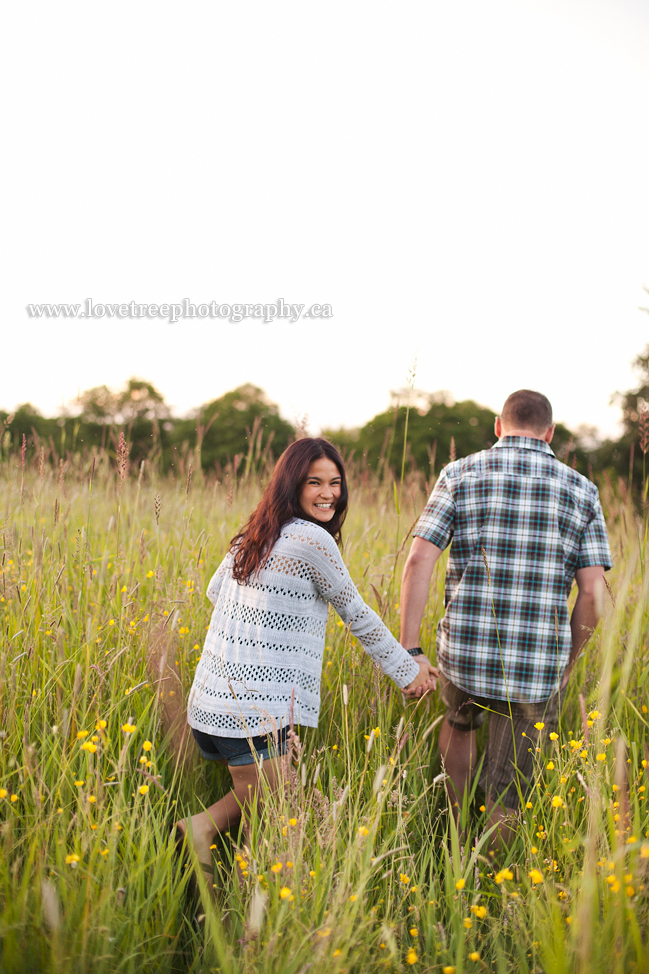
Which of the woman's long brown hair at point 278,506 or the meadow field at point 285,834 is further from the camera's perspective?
the woman's long brown hair at point 278,506

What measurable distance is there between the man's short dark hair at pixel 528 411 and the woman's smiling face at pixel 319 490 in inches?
36.5

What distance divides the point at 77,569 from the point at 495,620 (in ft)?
6.96

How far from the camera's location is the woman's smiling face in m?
2.27

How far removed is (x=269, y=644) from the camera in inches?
80.5

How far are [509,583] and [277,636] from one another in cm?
110

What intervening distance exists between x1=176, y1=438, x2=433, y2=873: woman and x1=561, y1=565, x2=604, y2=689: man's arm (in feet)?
2.95

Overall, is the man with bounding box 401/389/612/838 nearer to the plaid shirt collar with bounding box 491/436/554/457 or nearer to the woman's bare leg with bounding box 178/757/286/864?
the plaid shirt collar with bounding box 491/436/554/457

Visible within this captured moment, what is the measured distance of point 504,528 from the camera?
255 centimetres

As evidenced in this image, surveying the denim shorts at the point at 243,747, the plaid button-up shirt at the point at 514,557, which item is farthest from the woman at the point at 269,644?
the plaid button-up shirt at the point at 514,557

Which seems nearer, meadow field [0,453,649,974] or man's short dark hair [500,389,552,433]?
meadow field [0,453,649,974]

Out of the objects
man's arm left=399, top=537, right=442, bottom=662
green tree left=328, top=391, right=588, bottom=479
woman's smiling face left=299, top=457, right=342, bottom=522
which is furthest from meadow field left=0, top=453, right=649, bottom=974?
green tree left=328, top=391, right=588, bottom=479

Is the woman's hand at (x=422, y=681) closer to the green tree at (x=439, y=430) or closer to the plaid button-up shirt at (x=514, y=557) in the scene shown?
the plaid button-up shirt at (x=514, y=557)

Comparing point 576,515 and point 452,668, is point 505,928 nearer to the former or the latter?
point 452,668

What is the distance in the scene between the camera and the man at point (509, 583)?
2.49 m
